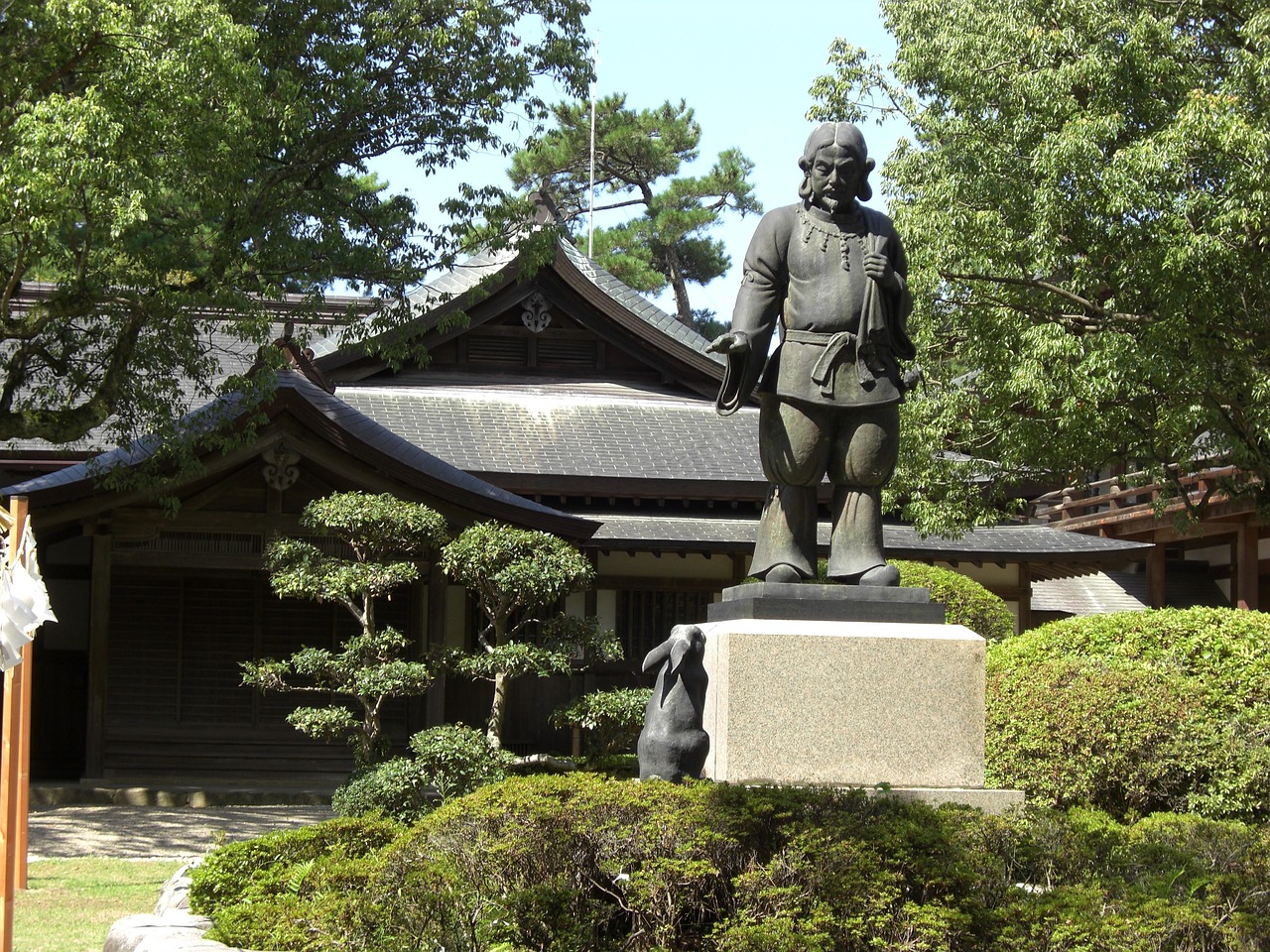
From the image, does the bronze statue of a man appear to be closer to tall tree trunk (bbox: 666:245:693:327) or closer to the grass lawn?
the grass lawn

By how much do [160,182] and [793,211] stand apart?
6489 mm

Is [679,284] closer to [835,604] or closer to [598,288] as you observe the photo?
[598,288]

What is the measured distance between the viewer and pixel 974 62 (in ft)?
49.9

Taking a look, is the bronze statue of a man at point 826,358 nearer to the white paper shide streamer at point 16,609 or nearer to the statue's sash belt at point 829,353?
the statue's sash belt at point 829,353

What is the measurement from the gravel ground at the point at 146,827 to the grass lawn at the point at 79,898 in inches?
16.1

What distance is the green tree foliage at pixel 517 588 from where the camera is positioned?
12.7 meters

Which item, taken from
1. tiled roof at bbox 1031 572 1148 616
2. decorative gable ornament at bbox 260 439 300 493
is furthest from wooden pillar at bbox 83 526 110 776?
tiled roof at bbox 1031 572 1148 616

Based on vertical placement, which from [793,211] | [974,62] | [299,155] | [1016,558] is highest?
[974,62]

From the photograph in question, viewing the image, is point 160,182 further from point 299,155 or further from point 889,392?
point 889,392

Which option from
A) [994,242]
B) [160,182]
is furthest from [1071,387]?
[160,182]

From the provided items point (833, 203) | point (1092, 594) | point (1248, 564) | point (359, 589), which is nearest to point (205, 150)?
point (359, 589)

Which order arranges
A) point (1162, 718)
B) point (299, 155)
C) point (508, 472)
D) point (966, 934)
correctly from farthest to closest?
point (508, 472)
point (299, 155)
point (1162, 718)
point (966, 934)

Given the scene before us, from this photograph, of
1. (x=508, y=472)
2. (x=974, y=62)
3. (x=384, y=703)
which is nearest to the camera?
(x=974, y=62)

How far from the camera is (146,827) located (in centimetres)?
1287
